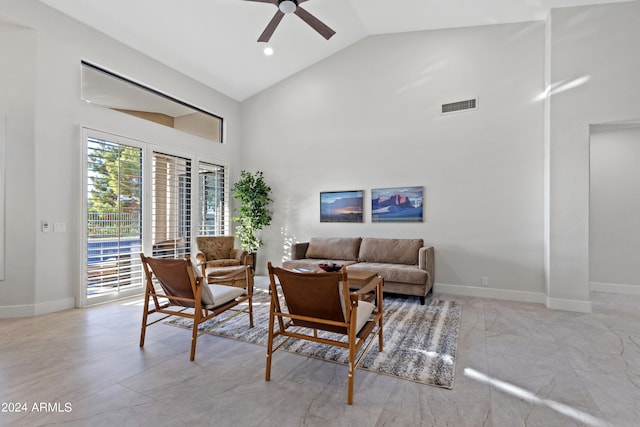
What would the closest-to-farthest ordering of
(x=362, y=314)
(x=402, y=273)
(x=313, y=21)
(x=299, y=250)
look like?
(x=362, y=314)
(x=313, y=21)
(x=402, y=273)
(x=299, y=250)

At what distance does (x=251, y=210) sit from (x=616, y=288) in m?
6.54

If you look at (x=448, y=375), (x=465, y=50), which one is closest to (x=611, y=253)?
(x=465, y=50)

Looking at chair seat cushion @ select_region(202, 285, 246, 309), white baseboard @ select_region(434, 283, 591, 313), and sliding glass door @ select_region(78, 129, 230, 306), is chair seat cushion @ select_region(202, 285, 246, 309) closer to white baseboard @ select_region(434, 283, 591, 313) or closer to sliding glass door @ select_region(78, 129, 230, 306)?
sliding glass door @ select_region(78, 129, 230, 306)

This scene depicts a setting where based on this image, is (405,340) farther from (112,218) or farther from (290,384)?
(112,218)

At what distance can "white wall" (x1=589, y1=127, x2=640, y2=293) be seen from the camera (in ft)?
16.3

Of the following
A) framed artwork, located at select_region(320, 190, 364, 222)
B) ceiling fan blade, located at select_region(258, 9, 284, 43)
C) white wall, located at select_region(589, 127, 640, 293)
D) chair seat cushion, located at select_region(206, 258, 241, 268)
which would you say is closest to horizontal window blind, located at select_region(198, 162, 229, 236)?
chair seat cushion, located at select_region(206, 258, 241, 268)

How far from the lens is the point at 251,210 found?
20.8ft

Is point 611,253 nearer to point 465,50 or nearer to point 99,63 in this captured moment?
point 465,50

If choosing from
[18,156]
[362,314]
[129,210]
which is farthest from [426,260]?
[18,156]

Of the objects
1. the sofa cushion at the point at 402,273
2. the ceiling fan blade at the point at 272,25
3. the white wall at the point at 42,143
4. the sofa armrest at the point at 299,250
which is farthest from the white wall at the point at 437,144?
the white wall at the point at 42,143

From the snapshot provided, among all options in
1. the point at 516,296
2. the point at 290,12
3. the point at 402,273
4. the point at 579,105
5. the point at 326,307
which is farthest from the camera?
the point at 516,296

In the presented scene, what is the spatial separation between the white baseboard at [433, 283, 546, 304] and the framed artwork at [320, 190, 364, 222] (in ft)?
6.12

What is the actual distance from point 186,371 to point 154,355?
504 millimetres

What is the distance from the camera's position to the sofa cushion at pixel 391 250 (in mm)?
5016
